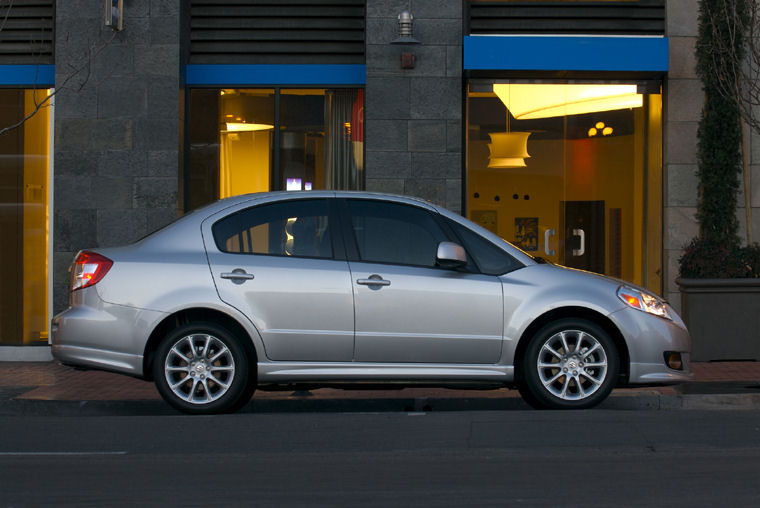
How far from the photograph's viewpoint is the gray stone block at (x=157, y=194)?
12.6m

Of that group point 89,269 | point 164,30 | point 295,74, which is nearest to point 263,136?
point 295,74

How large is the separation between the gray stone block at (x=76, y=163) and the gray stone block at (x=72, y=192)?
0.15 ft

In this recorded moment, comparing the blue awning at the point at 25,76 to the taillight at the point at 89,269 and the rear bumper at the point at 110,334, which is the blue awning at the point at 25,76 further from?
the rear bumper at the point at 110,334

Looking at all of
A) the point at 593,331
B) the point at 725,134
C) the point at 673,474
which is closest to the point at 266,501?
the point at 673,474

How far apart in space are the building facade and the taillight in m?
4.45

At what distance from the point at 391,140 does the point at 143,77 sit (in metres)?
3.00

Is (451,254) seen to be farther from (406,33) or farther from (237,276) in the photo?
(406,33)

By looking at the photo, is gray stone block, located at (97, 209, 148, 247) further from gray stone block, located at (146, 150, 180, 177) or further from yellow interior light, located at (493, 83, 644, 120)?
yellow interior light, located at (493, 83, 644, 120)

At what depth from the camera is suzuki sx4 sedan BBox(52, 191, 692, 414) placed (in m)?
7.93

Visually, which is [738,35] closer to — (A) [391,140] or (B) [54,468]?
(A) [391,140]

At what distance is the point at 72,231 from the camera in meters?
12.6

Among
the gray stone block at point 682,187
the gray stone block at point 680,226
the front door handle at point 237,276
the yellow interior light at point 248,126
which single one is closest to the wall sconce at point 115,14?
the yellow interior light at point 248,126

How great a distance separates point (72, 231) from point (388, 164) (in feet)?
12.4

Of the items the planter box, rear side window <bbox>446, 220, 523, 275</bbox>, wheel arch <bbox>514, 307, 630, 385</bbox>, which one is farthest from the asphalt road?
the planter box
